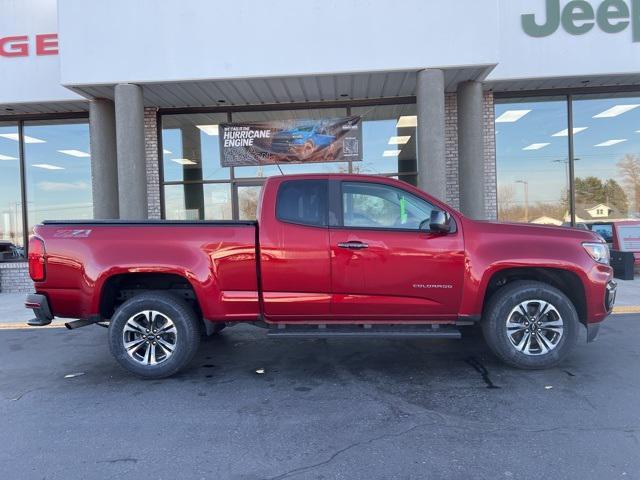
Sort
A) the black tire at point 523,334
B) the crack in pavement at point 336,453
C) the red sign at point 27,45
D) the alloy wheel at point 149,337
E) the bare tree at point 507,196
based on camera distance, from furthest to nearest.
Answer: the bare tree at point 507,196
the red sign at point 27,45
the alloy wheel at point 149,337
the black tire at point 523,334
the crack in pavement at point 336,453

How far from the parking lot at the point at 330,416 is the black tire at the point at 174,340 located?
0.14 metres

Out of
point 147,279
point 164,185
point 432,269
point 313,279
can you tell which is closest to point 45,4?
point 164,185

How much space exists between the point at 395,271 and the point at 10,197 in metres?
11.2

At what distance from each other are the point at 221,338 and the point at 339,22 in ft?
19.1

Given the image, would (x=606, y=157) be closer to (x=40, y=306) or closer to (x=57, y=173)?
(x=40, y=306)

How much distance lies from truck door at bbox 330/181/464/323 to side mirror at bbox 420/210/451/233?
6cm

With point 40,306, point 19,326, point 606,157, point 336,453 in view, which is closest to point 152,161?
point 19,326

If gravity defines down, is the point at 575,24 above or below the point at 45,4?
below

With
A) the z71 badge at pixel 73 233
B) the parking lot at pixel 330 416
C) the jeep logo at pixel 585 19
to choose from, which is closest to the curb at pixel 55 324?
the parking lot at pixel 330 416

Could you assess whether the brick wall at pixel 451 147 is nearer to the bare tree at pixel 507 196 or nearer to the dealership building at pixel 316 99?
the dealership building at pixel 316 99

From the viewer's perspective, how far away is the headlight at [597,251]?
501cm

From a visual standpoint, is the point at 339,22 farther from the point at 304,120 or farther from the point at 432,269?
the point at 432,269

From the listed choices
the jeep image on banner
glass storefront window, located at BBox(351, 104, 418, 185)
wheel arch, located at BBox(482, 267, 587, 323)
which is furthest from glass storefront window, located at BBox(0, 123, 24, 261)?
wheel arch, located at BBox(482, 267, 587, 323)

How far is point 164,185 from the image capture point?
11906 mm
